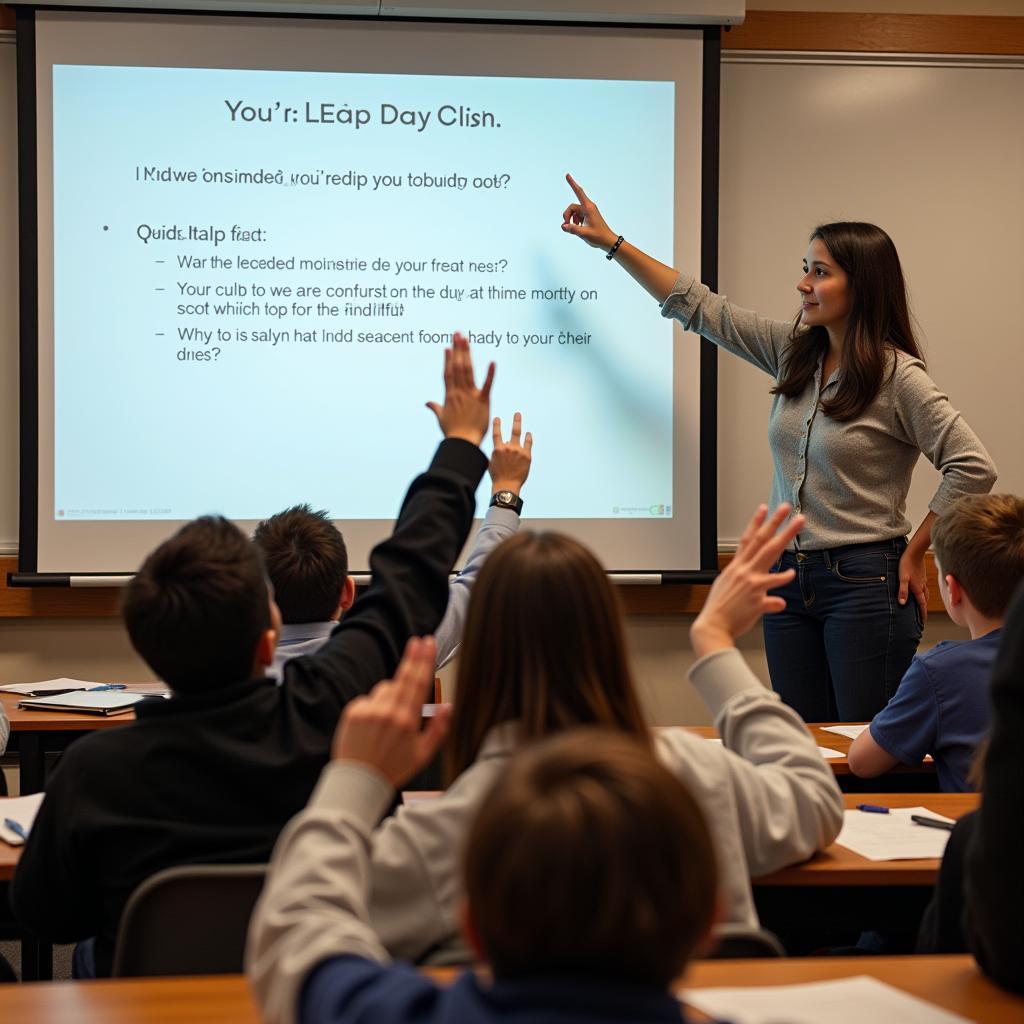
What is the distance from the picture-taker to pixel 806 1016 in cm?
98

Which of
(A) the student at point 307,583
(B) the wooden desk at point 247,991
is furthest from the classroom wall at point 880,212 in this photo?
(B) the wooden desk at point 247,991

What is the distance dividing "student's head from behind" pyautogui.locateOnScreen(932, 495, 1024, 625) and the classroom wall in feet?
6.34

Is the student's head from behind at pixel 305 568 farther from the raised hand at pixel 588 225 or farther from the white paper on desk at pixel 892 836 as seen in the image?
the raised hand at pixel 588 225

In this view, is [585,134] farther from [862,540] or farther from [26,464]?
[26,464]

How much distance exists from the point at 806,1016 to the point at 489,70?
3.51 metres

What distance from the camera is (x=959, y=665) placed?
6.89 ft

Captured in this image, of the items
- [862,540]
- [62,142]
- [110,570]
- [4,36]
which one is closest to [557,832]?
[862,540]

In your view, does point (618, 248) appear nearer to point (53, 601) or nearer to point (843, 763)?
point (843, 763)

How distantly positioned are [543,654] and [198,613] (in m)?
0.50

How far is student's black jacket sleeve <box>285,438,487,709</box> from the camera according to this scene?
1.58 metres

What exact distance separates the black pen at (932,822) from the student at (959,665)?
0.94 ft

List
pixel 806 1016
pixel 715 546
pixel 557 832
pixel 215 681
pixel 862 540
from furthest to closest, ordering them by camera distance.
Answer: pixel 715 546, pixel 862 540, pixel 215 681, pixel 806 1016, pixel 557 832

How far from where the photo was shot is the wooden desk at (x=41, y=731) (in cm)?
268

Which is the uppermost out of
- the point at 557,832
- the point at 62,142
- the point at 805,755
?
the point at 62,142
